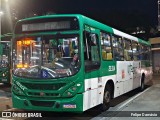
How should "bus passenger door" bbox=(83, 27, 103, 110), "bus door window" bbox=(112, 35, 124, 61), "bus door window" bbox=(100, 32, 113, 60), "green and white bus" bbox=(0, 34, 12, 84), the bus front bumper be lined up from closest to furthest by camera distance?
the bus front bumper < "bus passenger door" bbox=(83, 27, 103, 110) < "bus door window" bbox=(100, 32, 113, 60) < "bus door window" bbox=(112, 35, 124, 61) < "green and white bus" bbox=(0, 34, 12, 84)

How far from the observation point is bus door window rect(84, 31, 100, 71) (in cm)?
806

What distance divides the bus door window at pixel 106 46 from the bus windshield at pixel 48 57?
1.82 metres

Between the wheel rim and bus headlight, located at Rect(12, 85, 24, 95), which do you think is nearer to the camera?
bus headlight, located at Rect(12, 85, 24, 95)

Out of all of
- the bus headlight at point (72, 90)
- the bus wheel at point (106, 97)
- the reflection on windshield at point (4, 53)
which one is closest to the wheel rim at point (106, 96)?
the bus wheel at point (106, 97)

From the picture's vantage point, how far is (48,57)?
7957mm

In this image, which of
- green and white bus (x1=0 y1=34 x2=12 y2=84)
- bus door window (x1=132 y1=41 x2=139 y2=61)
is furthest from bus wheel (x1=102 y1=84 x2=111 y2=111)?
green and white bus (x1=0 y1=34 x2=12 y2=84)

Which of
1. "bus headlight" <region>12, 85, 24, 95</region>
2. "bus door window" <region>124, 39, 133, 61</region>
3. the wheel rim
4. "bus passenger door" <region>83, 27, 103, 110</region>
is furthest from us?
"bus door window" <region>124, 39, 133, 61</region>

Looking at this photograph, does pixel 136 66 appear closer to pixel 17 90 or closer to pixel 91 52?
pixel 91 52

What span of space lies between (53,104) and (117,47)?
4284 mm

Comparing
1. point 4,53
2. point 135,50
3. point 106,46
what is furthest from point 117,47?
point 4,53

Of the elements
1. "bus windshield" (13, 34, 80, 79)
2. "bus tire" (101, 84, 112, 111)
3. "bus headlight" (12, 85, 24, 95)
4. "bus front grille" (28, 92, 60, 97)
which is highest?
"bus windshield" (13, 34, 80, 79)

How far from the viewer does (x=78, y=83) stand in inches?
302

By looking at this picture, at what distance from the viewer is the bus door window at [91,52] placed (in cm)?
806

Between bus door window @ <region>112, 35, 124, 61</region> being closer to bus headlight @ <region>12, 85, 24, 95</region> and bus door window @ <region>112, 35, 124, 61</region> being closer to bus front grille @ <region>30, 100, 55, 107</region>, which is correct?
bus front grille @ <region>30, 100, 55, 107</region>
